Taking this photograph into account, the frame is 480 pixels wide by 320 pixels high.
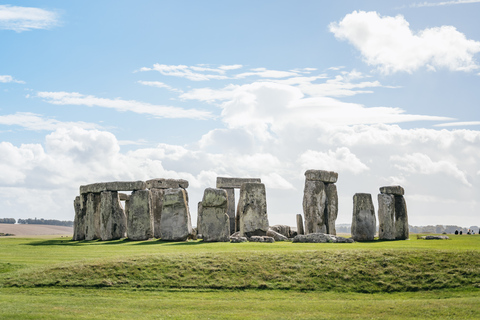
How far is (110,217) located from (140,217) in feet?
9.01

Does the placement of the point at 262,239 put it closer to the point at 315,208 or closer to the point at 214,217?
the point at 214,217

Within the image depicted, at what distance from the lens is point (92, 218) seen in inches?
1384

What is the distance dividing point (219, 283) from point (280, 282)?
6.20 feet

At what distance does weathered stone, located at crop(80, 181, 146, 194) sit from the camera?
32.2 meters

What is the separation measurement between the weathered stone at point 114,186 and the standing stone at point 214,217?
5707 millimetres

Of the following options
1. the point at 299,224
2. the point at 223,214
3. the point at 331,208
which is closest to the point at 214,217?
the point at 223,214

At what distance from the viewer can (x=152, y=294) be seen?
17.5 metres

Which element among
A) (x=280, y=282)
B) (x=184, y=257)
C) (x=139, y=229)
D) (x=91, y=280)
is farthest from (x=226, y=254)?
(x=139, y=229)

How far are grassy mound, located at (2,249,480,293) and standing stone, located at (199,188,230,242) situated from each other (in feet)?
24.1

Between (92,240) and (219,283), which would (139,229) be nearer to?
(92,240)

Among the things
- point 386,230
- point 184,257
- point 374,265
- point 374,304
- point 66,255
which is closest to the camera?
point 374,304

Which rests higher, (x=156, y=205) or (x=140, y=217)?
(x=156, y=205)

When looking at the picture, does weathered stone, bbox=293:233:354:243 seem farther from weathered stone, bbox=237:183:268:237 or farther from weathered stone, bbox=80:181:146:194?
weathered stone, bbox=80:181:146:194

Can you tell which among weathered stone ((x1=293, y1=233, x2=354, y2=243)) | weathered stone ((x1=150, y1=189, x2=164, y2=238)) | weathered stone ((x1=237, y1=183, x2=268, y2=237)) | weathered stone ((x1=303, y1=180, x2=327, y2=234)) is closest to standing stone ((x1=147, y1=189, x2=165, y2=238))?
weathered stone ((x1=150, y1=189, x2=164, y2=238))
